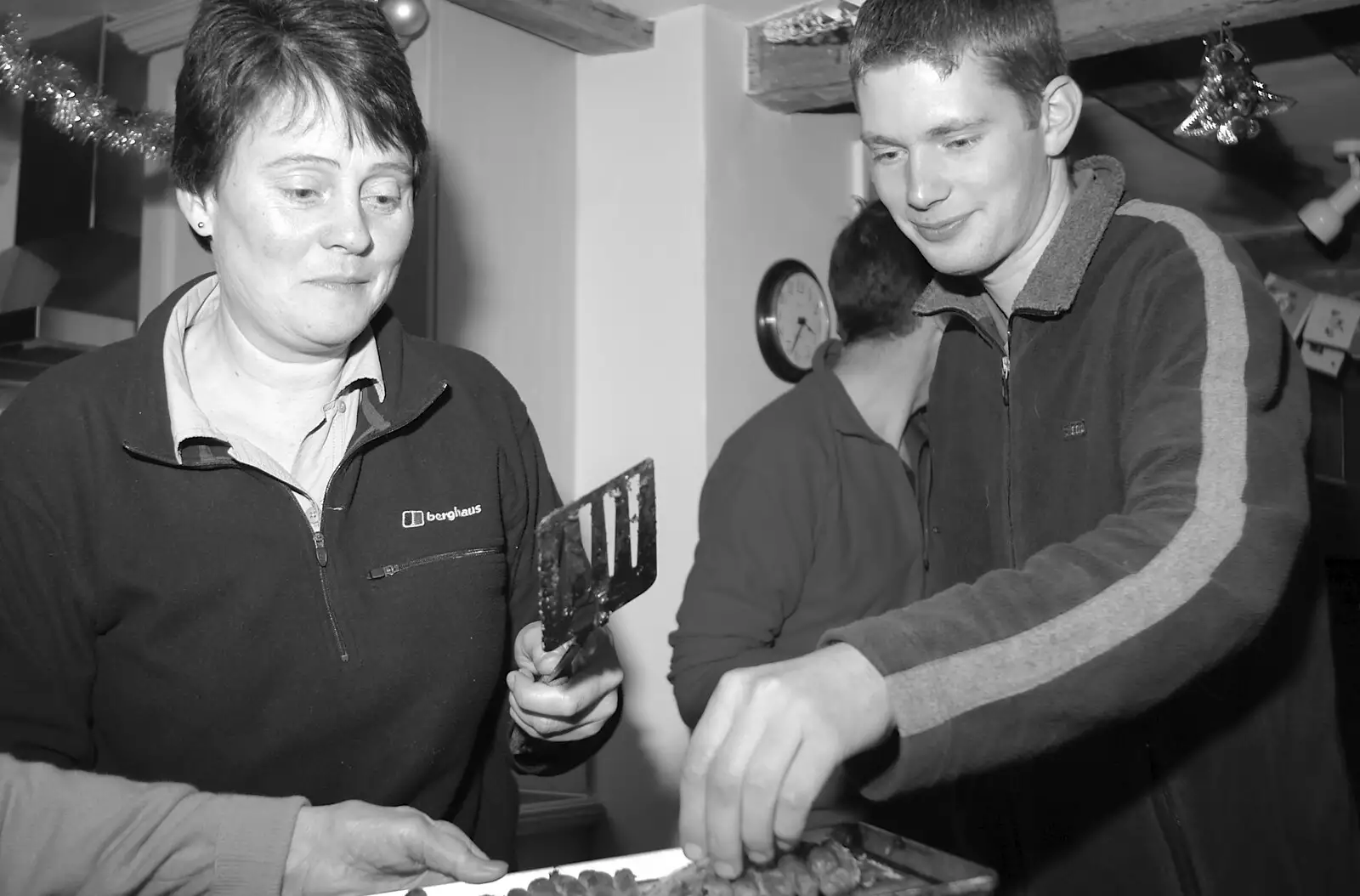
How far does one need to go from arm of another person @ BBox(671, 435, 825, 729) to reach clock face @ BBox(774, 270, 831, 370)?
5.63 ft

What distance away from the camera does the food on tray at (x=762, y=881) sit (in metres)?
0.92

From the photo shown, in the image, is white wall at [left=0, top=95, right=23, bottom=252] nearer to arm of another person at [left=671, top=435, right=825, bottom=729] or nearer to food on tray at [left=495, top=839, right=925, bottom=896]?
arm of another person at [left=671, top=435, right=825, bottom=729]

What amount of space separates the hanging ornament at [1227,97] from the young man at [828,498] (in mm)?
1324

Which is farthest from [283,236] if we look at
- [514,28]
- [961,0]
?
[514,28]

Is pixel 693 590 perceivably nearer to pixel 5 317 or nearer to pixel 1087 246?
pixel 1087 246

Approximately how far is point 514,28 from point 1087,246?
2.54m

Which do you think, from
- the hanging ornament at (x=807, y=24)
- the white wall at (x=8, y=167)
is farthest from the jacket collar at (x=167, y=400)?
the hanging ornament at (x=807, y=24)

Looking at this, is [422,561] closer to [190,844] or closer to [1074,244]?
[190,844]

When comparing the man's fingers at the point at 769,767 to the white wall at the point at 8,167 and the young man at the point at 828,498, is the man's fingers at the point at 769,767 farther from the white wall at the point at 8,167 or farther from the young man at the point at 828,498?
the white wall at the point at 8,167

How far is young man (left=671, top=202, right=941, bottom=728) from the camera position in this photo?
72.1 inches

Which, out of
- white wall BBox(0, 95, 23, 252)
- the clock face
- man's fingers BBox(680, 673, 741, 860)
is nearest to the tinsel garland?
white wall BBox(0, 95, 23, 252)

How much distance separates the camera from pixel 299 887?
1002 millimetres

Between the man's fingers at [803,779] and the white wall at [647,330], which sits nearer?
the man's fingers at [803,779]

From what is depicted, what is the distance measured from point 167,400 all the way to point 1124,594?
1000 mm
